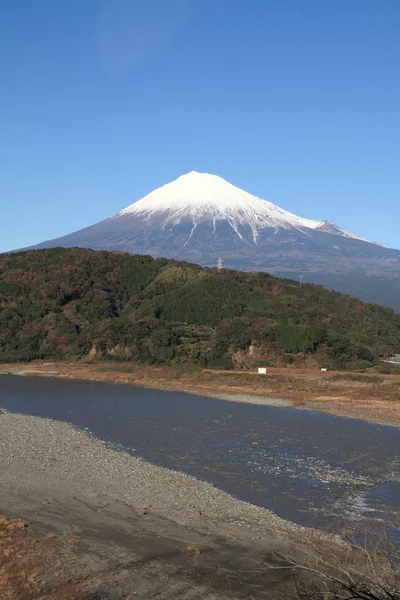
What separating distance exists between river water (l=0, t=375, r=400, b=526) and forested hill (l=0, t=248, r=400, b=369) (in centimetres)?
1324

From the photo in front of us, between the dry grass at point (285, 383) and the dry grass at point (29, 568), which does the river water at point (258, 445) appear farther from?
the dry grass at point (29, 568)

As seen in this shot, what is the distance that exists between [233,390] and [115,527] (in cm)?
2944

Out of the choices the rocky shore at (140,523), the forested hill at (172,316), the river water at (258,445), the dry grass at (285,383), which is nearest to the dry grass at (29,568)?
the rocky shore at (140,523)

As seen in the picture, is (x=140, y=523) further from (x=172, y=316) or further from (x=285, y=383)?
(x=172, y=316)

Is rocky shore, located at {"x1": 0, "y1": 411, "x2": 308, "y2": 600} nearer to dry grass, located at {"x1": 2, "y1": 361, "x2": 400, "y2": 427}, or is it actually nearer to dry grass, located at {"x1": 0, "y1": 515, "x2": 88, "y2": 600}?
dry grass, located at {"x1": 0, "y1": 515, "x2": 88, "y2": 600}

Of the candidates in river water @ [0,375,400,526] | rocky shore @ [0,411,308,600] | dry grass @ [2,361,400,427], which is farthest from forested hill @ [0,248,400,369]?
rocky shore @ [0,411,308,600]

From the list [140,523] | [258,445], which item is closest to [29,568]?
[140,523]

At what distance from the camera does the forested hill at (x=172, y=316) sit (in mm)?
53688

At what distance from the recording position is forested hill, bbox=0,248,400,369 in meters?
53.7

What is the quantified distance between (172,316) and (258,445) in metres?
37.2

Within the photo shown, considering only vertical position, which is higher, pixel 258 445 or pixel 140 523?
pixel 140 523

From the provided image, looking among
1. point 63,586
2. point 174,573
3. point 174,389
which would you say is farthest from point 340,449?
point 174,389

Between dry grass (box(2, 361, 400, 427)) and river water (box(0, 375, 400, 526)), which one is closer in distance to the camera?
river water (box(0, 375, 400, 526))

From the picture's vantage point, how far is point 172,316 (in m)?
63.2
